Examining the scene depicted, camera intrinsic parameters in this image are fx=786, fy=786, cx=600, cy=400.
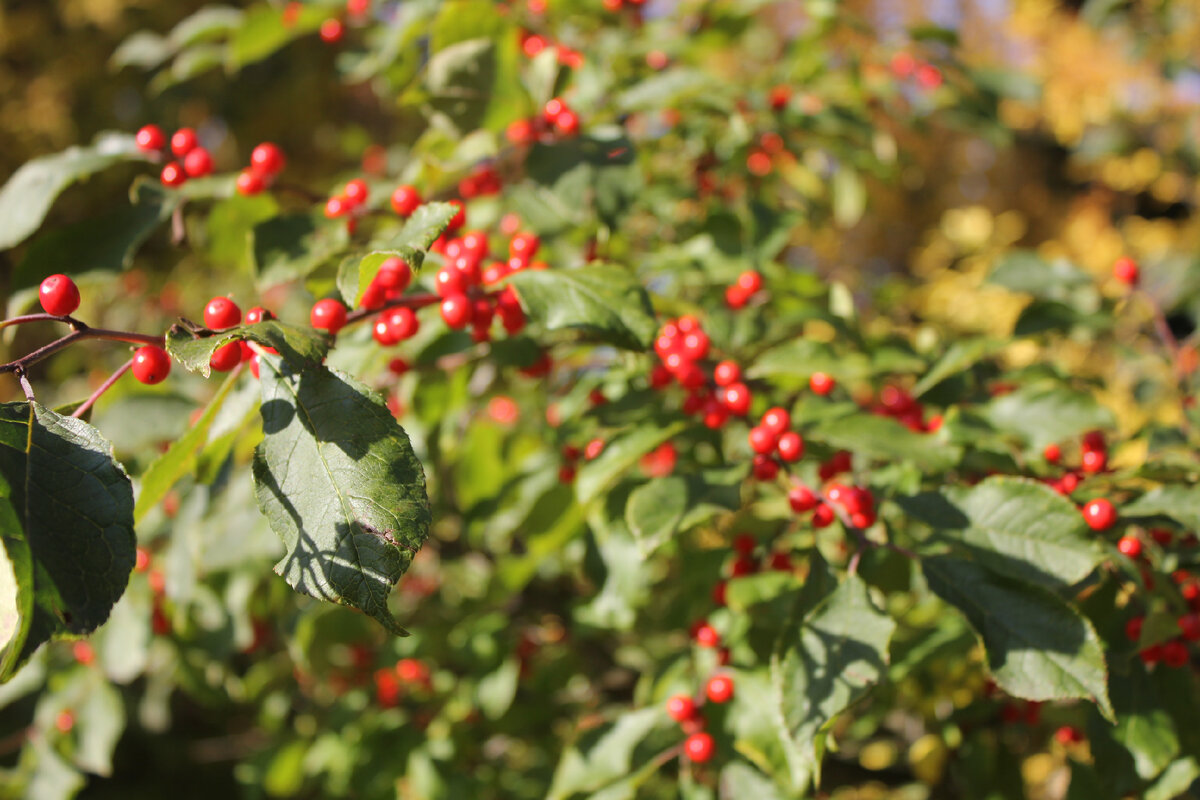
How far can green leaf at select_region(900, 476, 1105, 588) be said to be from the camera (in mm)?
1131

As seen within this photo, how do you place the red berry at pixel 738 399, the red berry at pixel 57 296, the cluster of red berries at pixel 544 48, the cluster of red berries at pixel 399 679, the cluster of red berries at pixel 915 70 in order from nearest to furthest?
the red berry at pixel 57 296 < the red berry at pixel 738 399 < the cluster of red berries at pixel 544 48 < the cluster of red berries at pixel 399 679 < the cluster of red berries at pixel 915 70

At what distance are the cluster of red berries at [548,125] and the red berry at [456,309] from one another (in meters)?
0.55

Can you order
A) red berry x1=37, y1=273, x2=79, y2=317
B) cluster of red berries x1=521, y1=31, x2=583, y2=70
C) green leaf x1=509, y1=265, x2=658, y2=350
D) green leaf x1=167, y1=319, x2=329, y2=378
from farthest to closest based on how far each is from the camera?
cluster of red berries x1=521, y1=31, x2=583, y2=70, green leaf x1=509, y1=265, x2=658, y2=350, red berry x1=37, y1=273, x2=79, y2=317, green leaf x1=167, y1=319, x2=329, y2=378

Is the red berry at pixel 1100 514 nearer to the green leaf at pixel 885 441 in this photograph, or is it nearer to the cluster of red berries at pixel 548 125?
the green leaf at pixel 885 441

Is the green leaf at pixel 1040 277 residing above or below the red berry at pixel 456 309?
below

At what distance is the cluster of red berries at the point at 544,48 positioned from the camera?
1.83 m

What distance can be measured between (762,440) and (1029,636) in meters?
0.48

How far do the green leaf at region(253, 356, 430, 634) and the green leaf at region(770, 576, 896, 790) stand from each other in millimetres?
567

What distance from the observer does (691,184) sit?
2375 mm

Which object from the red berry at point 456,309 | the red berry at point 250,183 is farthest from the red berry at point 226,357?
the red berry at point 250,183

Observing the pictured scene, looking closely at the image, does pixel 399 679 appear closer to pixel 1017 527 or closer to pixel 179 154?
pixel 179 154

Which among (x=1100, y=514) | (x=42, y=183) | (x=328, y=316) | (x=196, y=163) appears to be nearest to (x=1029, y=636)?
(x=1100, y=514)

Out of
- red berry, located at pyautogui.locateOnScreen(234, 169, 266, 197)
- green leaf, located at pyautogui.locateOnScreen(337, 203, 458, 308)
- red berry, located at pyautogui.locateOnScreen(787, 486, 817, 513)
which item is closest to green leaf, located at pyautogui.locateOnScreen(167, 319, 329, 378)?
green leaf, located at pyautogui.locateOnScreen(337, 203, 458, 308)

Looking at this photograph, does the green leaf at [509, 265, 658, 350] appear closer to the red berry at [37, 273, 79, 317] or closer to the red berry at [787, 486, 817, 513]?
the red berry at [787, 486, 817, 513]
